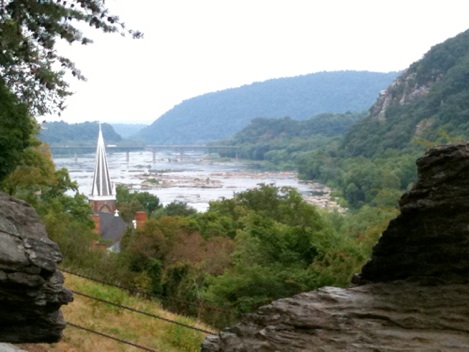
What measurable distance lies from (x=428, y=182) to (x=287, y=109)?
15943cm

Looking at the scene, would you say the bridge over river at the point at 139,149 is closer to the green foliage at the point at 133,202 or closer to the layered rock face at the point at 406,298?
the green foliage at the point at 133,202

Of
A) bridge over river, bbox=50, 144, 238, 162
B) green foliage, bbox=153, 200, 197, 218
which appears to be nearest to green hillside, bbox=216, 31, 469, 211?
bridge over river, bbox=50, 144, 238, 162

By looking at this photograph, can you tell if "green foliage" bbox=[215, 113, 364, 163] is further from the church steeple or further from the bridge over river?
the church steeple

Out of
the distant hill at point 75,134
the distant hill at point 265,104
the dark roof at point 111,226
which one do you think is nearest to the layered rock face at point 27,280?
the dark roof at point 111,226

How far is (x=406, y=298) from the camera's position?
12.6 ft

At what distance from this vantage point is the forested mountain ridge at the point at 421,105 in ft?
219

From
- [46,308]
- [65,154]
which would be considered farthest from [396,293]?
[65,154]

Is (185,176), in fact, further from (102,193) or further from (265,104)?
(265,104)

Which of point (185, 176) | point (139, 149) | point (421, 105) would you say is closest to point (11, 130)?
point (421, 105)

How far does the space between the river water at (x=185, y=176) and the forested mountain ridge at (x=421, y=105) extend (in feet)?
34.2

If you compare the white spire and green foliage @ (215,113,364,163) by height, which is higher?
green foliage @ (215,113,364,163)

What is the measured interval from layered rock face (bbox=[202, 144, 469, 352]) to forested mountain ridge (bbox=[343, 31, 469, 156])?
5473 cm

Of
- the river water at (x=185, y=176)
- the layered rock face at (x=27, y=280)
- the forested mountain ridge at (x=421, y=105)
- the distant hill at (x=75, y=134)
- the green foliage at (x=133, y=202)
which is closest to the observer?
the layered rock face at (x=27, y=280)

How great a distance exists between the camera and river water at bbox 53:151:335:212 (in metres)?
65.6
